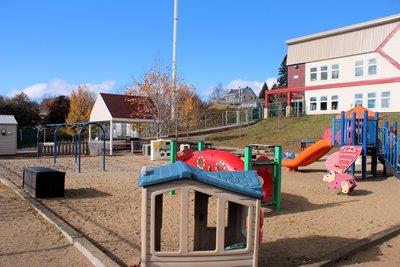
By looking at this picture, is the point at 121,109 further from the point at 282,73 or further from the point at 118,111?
the point at 282,73

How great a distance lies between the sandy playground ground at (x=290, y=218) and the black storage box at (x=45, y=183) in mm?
295

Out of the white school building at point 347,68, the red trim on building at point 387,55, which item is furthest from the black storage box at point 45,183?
the red trim on building at point 387,55

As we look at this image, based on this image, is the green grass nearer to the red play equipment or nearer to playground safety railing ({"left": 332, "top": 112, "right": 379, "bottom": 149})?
playground safety railing ({"left": 332, "top": 112, "right": 379, "bottom": 149})

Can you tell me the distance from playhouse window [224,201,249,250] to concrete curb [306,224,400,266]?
0.97m

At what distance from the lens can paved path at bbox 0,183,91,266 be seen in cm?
544

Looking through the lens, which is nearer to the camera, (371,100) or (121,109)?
(121,109)

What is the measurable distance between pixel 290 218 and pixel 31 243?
183 inches

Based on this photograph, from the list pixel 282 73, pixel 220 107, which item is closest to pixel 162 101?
pixel 220 107

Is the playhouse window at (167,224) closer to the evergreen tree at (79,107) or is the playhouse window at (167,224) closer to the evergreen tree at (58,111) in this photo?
the evergreen tree at (79,107)

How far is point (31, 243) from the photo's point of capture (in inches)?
245

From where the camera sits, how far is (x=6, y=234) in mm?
6676

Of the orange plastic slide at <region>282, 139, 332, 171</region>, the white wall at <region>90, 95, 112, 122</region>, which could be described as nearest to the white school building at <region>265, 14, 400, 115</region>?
the white wall at <region>90, 95, 112, 122</region>

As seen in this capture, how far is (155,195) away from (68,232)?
2.56 metres

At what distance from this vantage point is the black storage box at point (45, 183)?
384 inches
